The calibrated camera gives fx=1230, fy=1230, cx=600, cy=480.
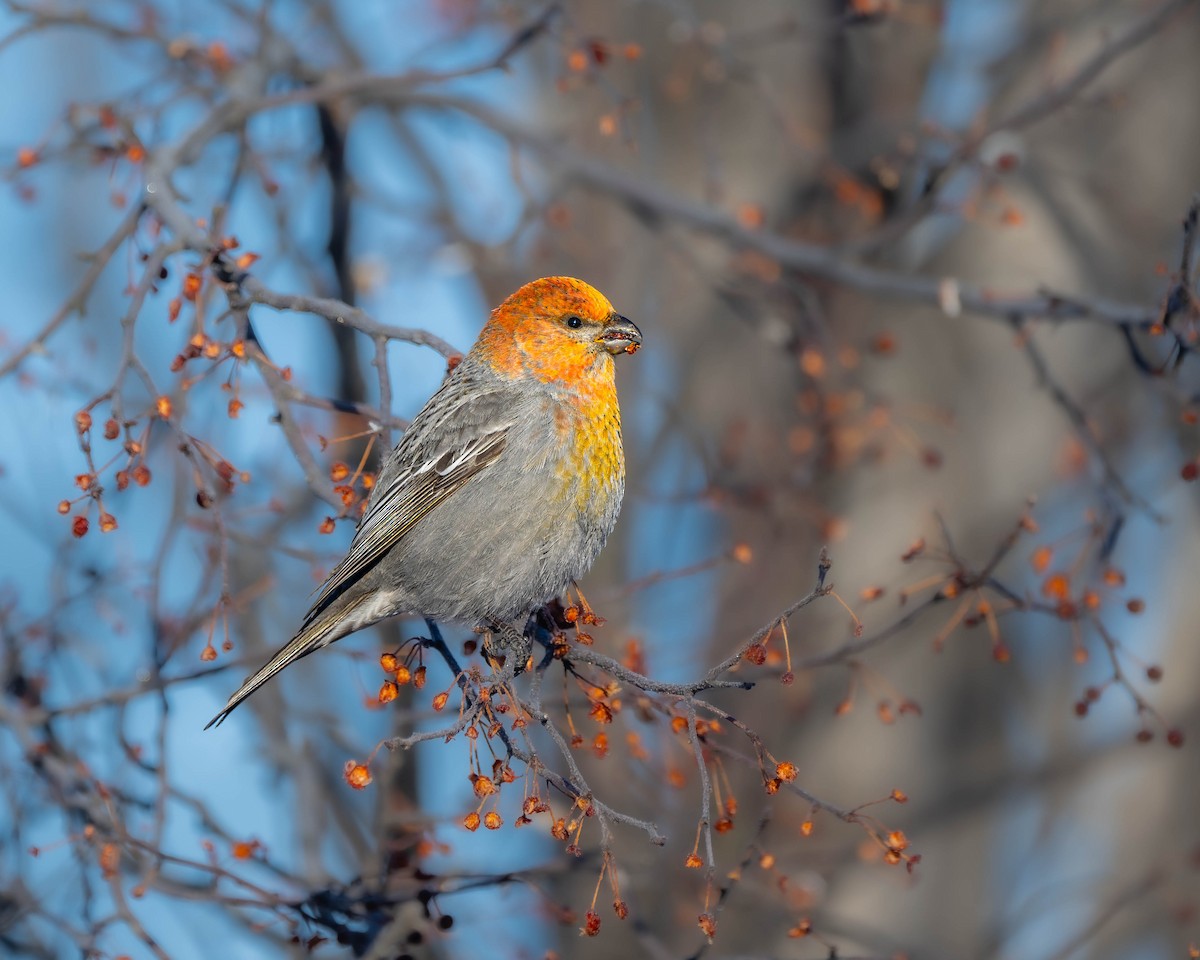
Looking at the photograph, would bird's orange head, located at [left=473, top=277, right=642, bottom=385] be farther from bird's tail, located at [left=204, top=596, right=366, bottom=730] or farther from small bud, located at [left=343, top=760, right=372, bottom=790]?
small bud, located at [left=343, top=760, right=372, bottom=790]

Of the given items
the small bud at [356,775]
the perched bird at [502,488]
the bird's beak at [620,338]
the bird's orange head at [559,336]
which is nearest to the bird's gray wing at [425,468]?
the perched bird at [502,488]

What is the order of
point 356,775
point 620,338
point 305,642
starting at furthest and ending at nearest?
point 620,338 → point 305,642 → point 356,775

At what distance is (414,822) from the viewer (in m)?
4.41

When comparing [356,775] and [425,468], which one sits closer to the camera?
[356,775]

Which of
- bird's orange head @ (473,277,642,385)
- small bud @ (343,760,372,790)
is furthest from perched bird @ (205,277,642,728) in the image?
small bud @ (343,760,372,790)

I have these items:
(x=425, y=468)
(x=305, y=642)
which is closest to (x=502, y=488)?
(x=425, y=468)

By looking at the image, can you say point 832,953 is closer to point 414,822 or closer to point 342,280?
point 414,822

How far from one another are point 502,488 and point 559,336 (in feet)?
2.19

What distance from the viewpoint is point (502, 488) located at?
4.47 metres

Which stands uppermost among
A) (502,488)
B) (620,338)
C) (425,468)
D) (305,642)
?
(620,338)

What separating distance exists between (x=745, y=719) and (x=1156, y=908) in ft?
8.82

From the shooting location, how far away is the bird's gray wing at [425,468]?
436 centimetres

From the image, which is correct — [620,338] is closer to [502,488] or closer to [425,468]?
[502,488]

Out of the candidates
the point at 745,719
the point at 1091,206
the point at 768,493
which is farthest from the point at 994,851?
the point at 1091,206
